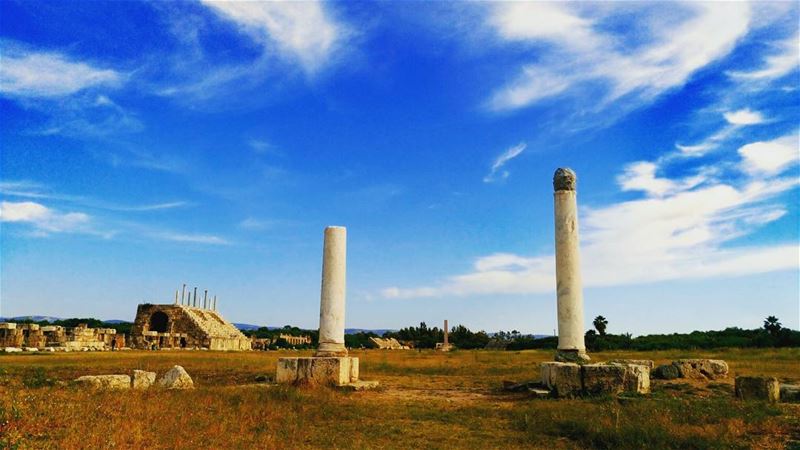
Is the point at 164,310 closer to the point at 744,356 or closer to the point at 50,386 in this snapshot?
the point at 50,386

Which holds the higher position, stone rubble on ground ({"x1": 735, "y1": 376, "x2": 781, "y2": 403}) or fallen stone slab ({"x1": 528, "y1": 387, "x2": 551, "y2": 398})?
stone rubble on ground ({"x1": 735, "y1": 376, "x2": 781, "y2": 403})

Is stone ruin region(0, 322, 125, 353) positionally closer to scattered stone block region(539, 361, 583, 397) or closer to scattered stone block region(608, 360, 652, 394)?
scattered stone block region(539, 361, 583, 397)

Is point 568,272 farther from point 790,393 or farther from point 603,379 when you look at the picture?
point 790,393

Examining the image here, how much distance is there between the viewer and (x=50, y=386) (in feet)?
42.7

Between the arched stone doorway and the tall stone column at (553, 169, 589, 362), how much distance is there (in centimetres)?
4727

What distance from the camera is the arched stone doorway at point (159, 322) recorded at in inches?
2149

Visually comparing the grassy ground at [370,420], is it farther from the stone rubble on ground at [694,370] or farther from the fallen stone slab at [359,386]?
the stone rubble on ground at [694,370]

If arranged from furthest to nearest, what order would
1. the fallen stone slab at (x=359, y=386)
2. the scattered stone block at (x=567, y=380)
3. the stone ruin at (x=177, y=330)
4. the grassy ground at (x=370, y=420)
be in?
the stone ruin at (x=177, y=330) → the fallen stone slab at (x=359, y=386) → the scattered stone block at (x=567, y=380) → the grassy ground at (x=370, y=420)

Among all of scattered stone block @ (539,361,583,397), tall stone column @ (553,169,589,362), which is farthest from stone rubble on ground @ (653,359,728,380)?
scattered stone block @ (539,361,583,397)

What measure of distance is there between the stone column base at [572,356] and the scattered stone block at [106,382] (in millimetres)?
11533

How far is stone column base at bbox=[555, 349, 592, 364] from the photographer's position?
51.5ft

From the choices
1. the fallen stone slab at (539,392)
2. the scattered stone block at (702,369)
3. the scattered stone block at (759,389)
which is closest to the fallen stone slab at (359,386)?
the fallen stone slab at (539,392)

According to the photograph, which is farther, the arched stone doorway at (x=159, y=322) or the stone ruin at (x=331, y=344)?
the arched stone doorway at (x=159, y=322)

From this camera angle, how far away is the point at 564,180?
679 inches
